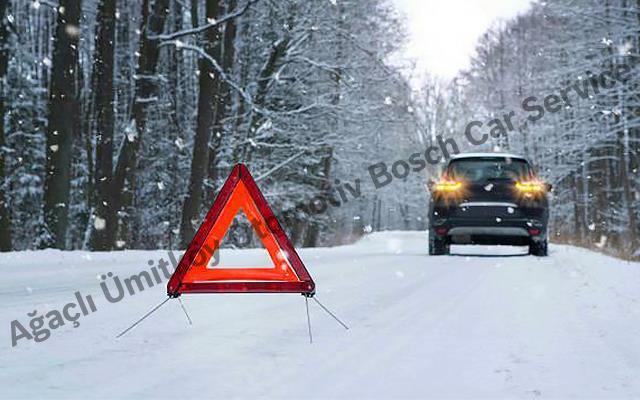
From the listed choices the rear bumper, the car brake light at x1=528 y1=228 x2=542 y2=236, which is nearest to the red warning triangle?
the rear bumper

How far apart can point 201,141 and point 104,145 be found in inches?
92.0

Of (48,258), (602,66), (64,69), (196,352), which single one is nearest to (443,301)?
(196,352)

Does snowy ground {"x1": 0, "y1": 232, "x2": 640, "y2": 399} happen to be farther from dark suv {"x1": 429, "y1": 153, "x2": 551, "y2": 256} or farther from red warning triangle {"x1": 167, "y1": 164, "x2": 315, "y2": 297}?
dark suv {"x1": 429, "y1": 153, "x2": 551, "y2": 256}

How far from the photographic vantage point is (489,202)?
42.7 ft

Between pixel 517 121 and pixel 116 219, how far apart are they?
2637cm

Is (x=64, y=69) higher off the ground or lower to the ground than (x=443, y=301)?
higher

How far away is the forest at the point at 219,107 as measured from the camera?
661 inches

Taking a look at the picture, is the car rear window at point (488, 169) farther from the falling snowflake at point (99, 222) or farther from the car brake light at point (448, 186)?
the falling snowflake at point (99, 222)

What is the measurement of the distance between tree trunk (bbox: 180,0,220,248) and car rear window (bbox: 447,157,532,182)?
718 centimetres

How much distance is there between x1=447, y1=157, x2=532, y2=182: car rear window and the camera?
13.3 meters

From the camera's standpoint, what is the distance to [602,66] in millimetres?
21766

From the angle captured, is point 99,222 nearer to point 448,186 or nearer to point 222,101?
point 222,101

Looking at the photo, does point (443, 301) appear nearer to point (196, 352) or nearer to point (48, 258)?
point (196, 352)

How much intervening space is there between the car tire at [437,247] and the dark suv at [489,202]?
5.5 inches
